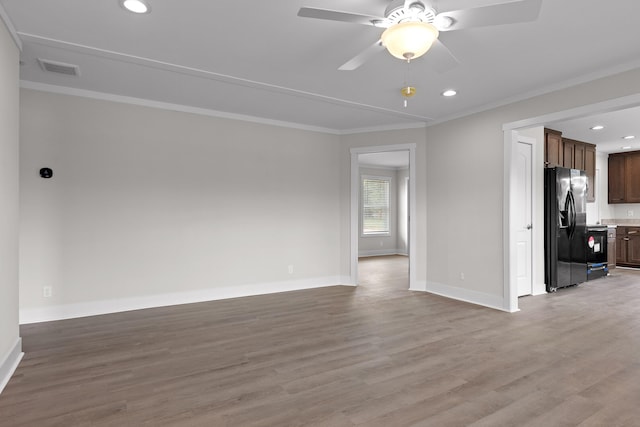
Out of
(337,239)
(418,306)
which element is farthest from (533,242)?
(337,239)

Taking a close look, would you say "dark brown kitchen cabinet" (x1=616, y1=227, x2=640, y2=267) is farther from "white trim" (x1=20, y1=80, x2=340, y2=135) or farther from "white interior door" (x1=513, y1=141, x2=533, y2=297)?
"white trim" (x1=20, y1=80, x2=340, y2=135)

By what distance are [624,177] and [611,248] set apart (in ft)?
6.19

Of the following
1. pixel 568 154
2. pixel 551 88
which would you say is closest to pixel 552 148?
pixel 568 154

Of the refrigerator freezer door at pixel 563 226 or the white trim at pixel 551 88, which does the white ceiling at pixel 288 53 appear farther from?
the refrigerator freezer door at pixel 563 226

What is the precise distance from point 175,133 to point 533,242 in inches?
209

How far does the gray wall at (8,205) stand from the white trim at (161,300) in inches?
44.3

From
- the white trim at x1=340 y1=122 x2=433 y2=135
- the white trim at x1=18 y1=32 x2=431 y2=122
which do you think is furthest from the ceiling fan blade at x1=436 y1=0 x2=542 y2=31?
the white trim at x1=340 y1=122 x2=433 y2=135

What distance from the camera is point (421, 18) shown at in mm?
2209

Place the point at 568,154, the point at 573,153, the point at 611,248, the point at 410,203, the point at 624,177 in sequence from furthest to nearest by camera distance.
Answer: the point at 624,177 < the point at 611,248 < the point at 573,153 < the point at 568,154 < the point at 410,203

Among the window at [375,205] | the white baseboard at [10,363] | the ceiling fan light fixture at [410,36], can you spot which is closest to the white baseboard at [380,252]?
the window at [375,205]

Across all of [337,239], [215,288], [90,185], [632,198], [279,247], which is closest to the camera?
[90,185]

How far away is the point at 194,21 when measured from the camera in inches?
104

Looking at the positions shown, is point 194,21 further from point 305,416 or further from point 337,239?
point 337,239

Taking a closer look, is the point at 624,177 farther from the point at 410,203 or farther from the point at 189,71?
the point at 189,71
